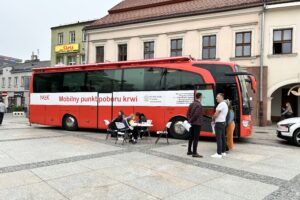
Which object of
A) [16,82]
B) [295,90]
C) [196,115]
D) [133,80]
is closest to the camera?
[196,115]

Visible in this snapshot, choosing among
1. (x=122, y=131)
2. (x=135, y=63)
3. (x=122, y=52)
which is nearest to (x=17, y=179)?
(x=122, y=131)

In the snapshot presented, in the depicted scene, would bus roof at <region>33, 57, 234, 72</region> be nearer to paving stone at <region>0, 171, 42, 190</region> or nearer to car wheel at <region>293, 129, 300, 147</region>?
car wheel at <region>293, 129, 300, 147</region>

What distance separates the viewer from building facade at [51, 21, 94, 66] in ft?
106

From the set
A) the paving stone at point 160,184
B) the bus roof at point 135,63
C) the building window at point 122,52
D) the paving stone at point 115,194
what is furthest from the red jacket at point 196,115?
the building window at point 122,52

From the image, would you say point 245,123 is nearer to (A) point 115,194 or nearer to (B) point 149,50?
(A) point 115,194

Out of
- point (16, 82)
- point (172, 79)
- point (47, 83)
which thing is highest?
point (16, 82)

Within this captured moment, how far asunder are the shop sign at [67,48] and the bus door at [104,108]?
20463 millimetres

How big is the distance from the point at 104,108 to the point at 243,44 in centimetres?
1165

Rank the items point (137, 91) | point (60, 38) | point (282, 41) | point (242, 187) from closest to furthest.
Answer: point (242, 187)
point (137, 91)
point (282, 41)
point (60, 38)

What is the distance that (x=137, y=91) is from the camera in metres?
12.6

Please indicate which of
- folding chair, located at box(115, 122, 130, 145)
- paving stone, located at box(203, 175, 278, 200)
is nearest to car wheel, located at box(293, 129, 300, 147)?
paving stone, located at box(203, 175, 278, 200)

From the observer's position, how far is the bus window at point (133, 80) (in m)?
12.6

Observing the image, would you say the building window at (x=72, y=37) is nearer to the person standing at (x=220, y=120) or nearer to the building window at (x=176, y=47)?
the building window at (x=176, y=47)

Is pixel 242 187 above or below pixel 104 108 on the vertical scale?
below
